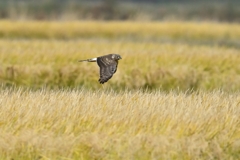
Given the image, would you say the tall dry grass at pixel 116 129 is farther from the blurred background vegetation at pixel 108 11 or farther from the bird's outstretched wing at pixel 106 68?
the blurred background vegetation at pixel 108 11

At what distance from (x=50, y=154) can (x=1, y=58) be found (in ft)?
13.6

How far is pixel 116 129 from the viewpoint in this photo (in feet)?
16.7

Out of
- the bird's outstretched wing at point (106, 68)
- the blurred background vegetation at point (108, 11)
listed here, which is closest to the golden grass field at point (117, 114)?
the bird's outstretched wing at point (106, 68)

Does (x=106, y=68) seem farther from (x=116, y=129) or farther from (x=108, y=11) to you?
(x=108, y=11)

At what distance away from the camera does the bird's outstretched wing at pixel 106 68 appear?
5.65 metres

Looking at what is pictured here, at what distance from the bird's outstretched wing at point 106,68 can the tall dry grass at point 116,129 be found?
23cm

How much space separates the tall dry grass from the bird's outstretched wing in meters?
0.23

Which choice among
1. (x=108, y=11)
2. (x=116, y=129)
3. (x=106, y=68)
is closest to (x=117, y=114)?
(x=116, y=129)

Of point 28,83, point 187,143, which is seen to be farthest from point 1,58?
point 187,143

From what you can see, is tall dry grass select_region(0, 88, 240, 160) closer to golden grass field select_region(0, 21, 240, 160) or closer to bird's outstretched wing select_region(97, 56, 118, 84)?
golden grass field select_region(0, 21, 240, 160)

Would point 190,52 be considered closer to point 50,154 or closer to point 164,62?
point 164,62

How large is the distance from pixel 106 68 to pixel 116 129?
78cm

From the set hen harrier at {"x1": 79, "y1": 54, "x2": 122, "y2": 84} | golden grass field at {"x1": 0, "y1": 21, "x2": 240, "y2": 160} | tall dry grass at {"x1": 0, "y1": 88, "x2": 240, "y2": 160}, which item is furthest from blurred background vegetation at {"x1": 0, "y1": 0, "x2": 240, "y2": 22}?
tall dry grass at {"x1": 0, "y1": 88, "x2": 240, "y2": 160}

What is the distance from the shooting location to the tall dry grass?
15.9 ft
